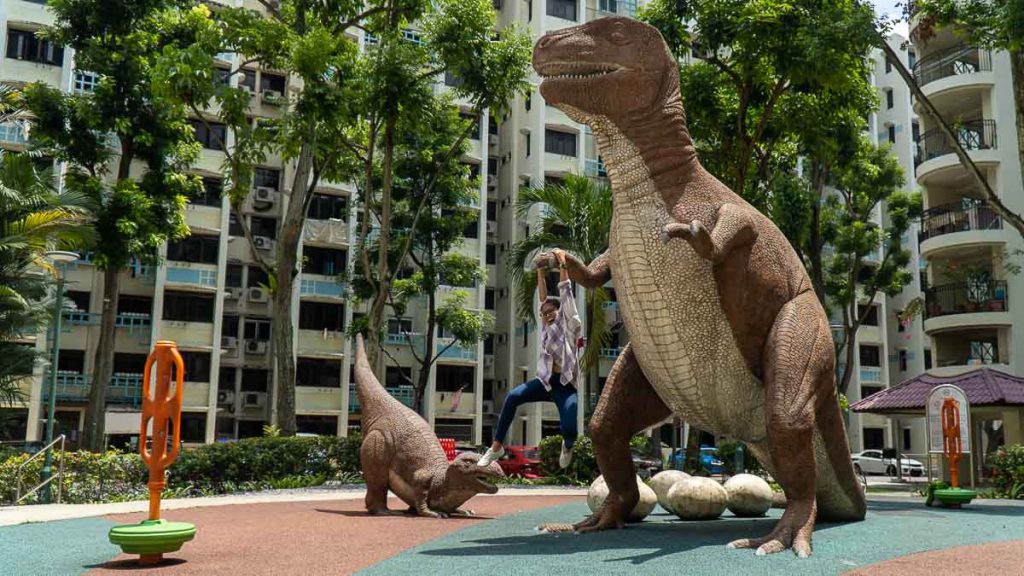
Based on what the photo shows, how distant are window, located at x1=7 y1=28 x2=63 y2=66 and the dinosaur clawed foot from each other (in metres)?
31.9

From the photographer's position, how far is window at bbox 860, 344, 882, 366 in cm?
4588

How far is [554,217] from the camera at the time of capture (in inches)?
797

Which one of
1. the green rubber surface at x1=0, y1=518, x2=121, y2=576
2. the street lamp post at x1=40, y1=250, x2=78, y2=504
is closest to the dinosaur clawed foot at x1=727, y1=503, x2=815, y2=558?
the green rubber surface at x1=0, y1=518, x2=121, y2=576

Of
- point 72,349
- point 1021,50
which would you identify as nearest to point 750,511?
point 1021,50

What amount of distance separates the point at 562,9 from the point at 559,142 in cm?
607

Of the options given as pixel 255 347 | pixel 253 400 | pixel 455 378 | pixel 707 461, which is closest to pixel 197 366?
pixel 255 347

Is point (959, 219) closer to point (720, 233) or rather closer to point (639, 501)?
point (639, 501)

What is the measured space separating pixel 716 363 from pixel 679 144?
66.7 inches

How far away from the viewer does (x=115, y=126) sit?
61.2 ft

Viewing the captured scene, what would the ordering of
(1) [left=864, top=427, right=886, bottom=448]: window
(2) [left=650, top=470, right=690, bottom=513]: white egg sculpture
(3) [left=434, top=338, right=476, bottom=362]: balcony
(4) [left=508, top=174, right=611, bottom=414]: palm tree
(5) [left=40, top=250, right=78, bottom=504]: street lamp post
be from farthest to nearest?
1. (1) [left=864, top=427, right=886, bottom=448]: window
2. (3) [left=434, top=338, right=476, bottom=362]: balcony
3. (4) [left=508, top=174, right=611, bottom=414]: palm tree
4. (5) [left=40, top=250, right=78, bottom=504]: street lamp post
5. (2) [left=650, top=470, right=690, bottom=513]: white egg sculpture

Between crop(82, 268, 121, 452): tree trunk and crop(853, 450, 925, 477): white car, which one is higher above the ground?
crop(82, 268, 121, 452): tree trunk

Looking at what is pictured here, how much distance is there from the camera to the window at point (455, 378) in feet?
125

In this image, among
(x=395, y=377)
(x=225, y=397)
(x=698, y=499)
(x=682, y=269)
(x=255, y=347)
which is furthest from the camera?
(x=395, y=377)

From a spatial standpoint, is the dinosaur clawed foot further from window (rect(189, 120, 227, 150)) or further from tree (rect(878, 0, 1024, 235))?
window (rect(189, 120, 227, 150))
